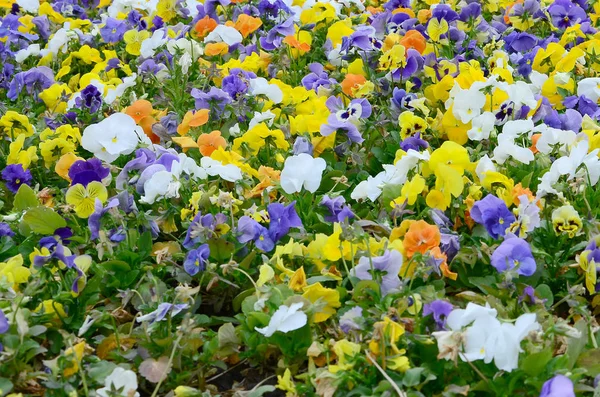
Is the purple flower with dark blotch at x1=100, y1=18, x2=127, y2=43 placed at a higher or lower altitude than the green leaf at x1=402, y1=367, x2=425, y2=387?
lower

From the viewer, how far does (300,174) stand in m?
2.68

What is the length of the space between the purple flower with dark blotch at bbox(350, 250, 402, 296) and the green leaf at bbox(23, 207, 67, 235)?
96 centimetres

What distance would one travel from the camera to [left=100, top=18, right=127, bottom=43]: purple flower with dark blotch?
14.6ft

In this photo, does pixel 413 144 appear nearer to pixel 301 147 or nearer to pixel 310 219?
pixel 301 147

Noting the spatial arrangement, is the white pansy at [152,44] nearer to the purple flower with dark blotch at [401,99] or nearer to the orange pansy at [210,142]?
the orange pansy at [210,142]

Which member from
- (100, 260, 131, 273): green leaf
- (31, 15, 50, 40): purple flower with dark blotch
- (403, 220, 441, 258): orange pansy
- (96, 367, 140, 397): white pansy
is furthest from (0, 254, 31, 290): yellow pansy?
(31, 15, 50, 40): purple flower with dark blotch

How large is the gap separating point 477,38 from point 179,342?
8.50ft

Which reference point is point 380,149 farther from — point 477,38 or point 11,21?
point 11,21

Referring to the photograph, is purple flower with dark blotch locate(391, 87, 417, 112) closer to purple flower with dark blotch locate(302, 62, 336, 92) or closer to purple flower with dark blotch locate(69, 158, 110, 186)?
purple flower with dark blotch locate(302, 62, 336, 92)

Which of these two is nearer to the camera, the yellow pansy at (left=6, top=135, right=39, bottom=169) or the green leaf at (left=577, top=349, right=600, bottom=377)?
the green leaf at (left=577, top=349, right=600, bottom=377)

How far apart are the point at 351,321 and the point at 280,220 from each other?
570 millimetres

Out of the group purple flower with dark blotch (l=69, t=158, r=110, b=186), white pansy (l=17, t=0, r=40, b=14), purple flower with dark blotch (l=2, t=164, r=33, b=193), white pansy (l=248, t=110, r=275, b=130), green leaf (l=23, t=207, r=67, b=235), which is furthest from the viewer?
white pansy (l=17, t=0, r=40, b=14)

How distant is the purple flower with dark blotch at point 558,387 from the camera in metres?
1.70

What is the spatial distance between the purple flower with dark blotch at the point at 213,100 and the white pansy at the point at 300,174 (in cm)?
72
